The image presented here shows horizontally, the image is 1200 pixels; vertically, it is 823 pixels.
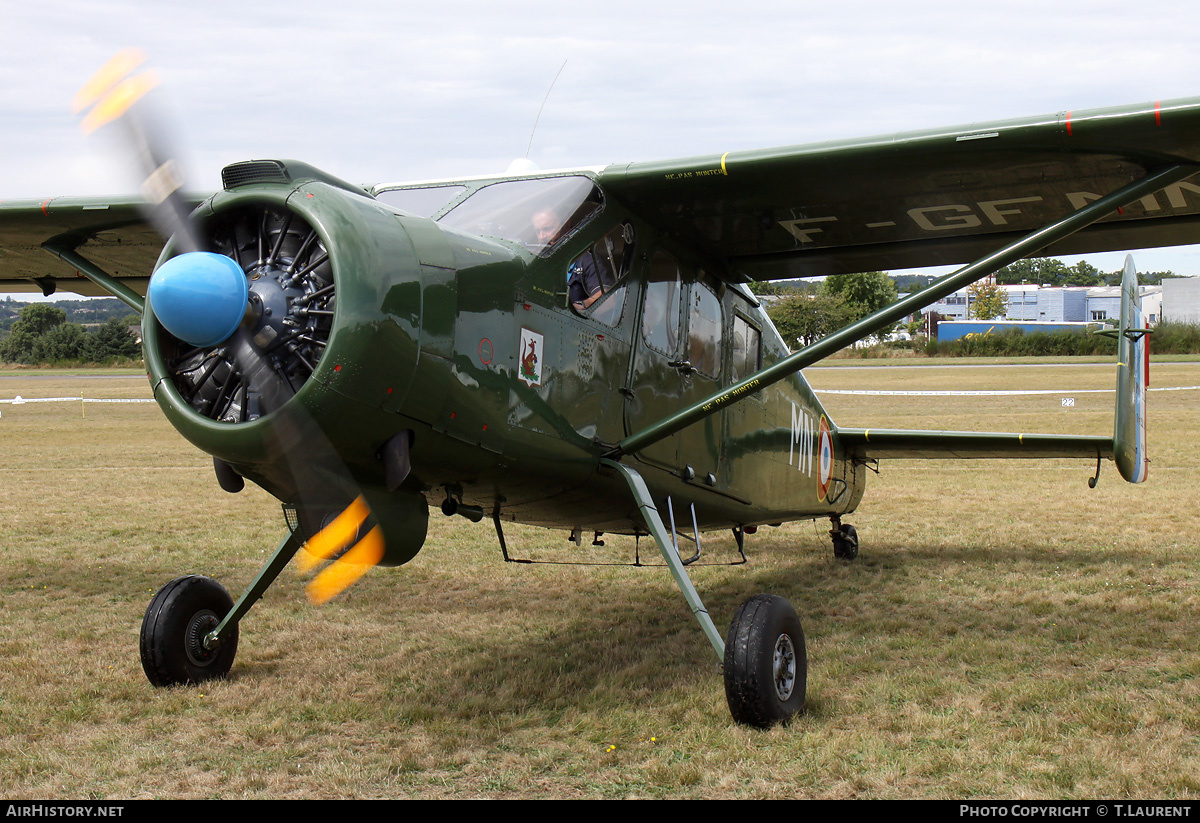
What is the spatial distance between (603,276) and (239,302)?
87.1 inches

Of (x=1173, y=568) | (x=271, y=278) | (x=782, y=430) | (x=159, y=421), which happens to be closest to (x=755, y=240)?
(x=782, y=430)

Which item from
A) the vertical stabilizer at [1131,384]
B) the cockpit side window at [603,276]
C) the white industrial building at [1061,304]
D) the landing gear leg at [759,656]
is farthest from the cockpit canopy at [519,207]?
the white industrial building at [1061,304]

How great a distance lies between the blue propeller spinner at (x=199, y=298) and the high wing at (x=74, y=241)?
211 centimetres

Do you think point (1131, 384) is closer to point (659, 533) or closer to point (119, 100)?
point (659, 533)

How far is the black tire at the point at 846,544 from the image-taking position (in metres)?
8.89

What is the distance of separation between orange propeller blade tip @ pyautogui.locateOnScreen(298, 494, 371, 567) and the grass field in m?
0.92

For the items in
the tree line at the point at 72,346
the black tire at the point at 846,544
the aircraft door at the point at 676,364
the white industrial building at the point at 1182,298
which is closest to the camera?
the aircraft door at the point at 676,364

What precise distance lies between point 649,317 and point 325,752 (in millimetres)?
2850

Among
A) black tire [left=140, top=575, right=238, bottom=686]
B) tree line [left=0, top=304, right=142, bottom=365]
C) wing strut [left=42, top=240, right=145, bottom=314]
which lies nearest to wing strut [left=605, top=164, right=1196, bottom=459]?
black tire [left=140, top=575, right=238, bottom=686]

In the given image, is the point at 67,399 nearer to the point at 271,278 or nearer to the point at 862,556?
the point at 862,556

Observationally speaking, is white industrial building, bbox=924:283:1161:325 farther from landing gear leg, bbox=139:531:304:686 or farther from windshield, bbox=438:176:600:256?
landing gear leg, bbox=139:531:304:686

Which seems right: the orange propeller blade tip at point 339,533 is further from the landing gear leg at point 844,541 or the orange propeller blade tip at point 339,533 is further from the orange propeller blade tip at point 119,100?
the landing gear leg at point 844,541

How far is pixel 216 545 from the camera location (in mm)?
9586

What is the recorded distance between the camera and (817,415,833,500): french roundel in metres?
8.36
